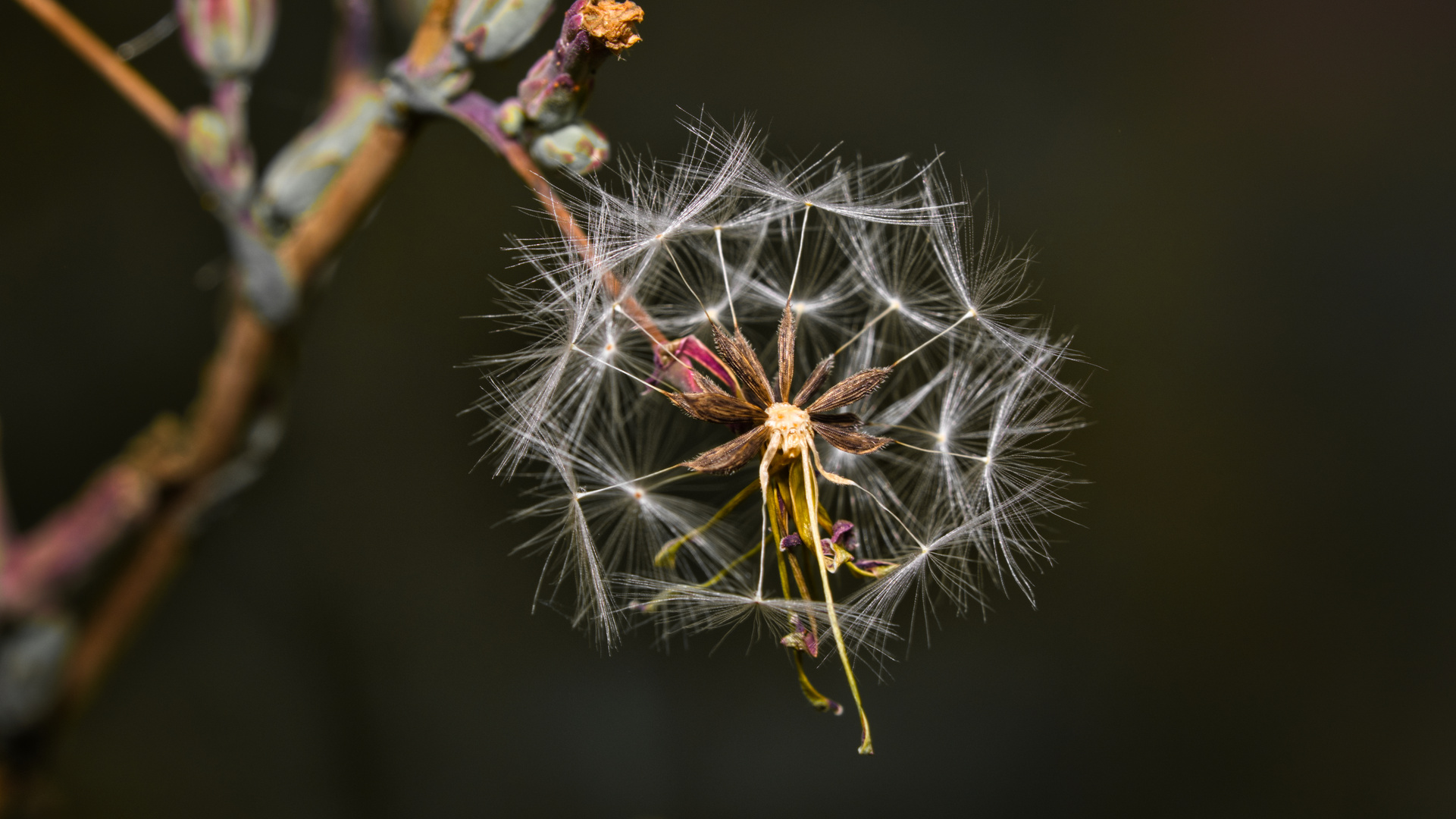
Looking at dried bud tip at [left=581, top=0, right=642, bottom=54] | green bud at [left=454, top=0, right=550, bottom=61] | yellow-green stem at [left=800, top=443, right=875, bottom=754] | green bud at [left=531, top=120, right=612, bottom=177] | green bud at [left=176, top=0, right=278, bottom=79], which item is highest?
green bud at [left=176, top=0, right=278, bottom=79]

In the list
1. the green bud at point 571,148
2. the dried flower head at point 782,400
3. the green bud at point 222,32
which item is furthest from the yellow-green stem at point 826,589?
the green bud at point 222,32

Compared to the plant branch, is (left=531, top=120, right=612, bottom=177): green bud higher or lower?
lower

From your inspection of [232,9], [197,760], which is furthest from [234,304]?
[197,760]

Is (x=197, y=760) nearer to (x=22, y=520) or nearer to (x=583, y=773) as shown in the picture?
(x=22, y=520)

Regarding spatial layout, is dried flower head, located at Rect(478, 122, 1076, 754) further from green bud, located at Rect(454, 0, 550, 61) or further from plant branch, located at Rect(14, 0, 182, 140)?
plant branch, located at Rect(14, 0, 182, 140)

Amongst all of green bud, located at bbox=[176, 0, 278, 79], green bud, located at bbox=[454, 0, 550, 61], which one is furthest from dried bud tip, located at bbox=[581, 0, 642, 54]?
green bud, located at bbox=[176, 0, 278, 79]

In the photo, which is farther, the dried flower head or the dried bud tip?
the dried flower head

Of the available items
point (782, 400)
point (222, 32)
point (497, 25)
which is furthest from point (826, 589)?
point (222, 32)

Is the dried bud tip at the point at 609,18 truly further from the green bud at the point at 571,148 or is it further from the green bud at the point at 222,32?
→ the green bud at the point at 222,32
